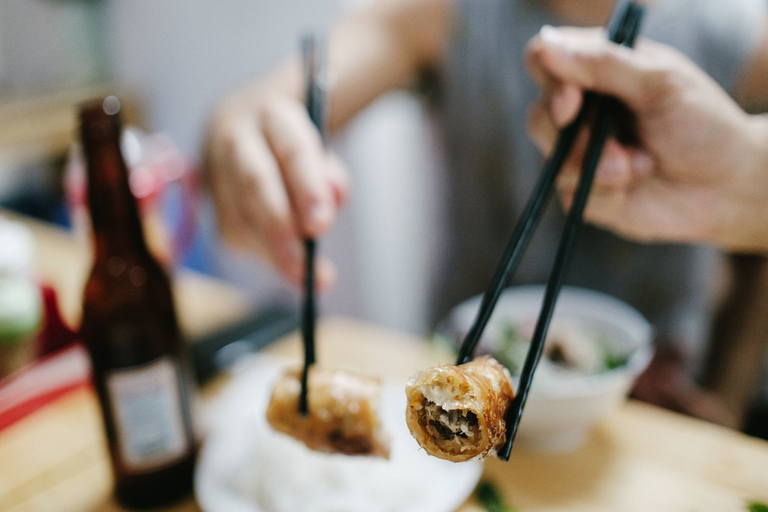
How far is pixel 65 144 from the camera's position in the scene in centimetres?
279

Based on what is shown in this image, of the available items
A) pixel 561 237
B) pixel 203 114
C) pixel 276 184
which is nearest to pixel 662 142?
pixel 561 237

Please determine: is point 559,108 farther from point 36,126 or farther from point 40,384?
point 36,126

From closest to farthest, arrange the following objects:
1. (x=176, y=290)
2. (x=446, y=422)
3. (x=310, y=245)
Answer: (x=446, y=422), (x=310, y=245), (x=176, y=290)

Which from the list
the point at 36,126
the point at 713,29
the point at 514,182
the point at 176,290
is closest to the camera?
the point at 713,29

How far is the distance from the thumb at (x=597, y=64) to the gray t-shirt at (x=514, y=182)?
0.65 meters

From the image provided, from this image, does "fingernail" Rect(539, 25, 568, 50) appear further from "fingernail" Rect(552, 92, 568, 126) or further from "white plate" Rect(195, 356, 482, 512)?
"white plate" Rect(195, 356, 482, 512)

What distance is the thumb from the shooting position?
65 centimetres

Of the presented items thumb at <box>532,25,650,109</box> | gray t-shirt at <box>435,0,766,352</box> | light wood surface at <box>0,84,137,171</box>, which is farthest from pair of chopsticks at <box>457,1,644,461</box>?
light wood surface at <box>0,84,137,171</box>

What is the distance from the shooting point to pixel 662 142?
0.73 metres

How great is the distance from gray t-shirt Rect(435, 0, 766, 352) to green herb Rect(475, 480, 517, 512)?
77cm

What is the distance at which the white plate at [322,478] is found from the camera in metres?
0.67

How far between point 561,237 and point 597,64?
0.24 metres

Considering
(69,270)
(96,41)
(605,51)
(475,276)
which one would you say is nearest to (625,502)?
(605,51)

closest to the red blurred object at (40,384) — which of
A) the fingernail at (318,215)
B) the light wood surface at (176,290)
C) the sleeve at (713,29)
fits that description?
the light wood surface at (176,290)
